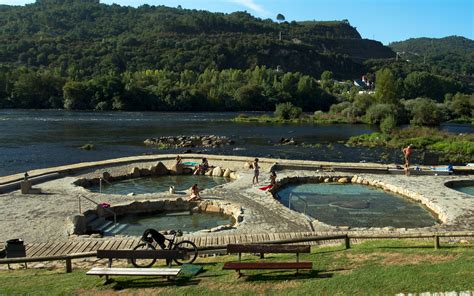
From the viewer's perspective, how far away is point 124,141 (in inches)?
2222

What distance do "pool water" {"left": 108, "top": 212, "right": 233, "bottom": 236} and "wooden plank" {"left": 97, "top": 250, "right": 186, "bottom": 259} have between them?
7.56 meters

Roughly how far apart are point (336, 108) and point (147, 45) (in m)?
111

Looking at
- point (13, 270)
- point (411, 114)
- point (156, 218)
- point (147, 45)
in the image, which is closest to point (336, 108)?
point (411, 114)

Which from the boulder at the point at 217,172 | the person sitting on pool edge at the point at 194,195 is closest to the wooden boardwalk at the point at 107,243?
the person sitting on pool edge at the point at 194,195

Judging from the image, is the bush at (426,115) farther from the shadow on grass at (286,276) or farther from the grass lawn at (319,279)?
the shadow on grass at (286,276)

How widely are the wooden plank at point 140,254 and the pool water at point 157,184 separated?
1561 centimetres

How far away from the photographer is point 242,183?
26.8 metres

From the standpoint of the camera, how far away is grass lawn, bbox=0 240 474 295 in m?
9.89

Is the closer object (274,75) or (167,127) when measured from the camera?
(167,127)

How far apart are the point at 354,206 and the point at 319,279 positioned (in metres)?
12.9

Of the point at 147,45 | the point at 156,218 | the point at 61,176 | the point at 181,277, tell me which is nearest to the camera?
the point at 181,277

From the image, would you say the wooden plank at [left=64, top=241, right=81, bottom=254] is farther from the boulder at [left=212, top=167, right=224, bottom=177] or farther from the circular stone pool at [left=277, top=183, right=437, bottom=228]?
the boulder at [left=212, top=167, right=224, bottom=177]

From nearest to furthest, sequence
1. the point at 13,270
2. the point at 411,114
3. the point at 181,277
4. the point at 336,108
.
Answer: the point at 181,277
the point at 13,270
the point at 411,114
the point at 336,108

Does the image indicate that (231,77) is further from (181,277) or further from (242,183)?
(181,277)
